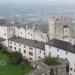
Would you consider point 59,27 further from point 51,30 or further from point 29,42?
point 29,42

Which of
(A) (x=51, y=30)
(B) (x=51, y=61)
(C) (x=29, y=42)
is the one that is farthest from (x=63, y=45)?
(C) (x=29, y=42)

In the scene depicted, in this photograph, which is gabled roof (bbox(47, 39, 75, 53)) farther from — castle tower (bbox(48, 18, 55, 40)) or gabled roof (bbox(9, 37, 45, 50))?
gabled roof (bbox(9, 37, 45, 50))

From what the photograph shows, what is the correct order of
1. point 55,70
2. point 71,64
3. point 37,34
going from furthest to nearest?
point 37,34
point 71,64
point 55,70

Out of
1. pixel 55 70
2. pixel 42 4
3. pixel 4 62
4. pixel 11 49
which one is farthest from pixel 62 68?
pixel 42 4

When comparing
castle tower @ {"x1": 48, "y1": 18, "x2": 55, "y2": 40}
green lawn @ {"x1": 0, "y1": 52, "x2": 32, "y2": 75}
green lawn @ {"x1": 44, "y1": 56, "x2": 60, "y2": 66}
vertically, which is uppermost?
castle tower @ {"x1": 48, "y1": 18, "x2": 55, "y2": 40}

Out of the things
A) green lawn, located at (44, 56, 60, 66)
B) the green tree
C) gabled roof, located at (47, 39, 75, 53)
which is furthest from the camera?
the green tree

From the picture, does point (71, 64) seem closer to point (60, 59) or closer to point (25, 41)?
point (60, 59)

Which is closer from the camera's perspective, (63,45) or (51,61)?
(51,61)

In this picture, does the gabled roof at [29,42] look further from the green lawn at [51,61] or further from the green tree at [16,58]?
the green lawn at [51,61]

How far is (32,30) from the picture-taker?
48719 millimetres

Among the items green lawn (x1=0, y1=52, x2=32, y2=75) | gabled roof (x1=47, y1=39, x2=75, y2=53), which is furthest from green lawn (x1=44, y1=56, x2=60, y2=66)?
green lawn (x1=0, y1=52, x2=32, y2=75)

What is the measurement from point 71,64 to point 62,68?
9.64ft

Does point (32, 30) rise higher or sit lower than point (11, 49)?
higher

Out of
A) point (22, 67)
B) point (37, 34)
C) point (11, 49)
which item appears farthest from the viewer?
point (11, 49)
